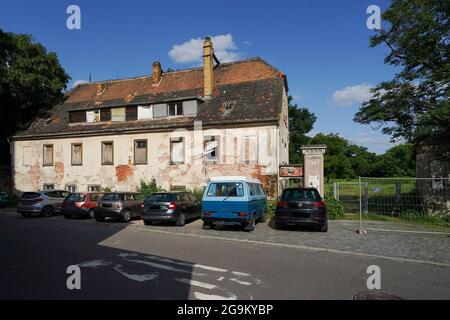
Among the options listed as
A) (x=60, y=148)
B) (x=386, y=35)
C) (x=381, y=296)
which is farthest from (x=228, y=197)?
(x=60, y=148)

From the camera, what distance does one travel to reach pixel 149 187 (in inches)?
963

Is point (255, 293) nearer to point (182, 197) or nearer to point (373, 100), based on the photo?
point (182, 197)

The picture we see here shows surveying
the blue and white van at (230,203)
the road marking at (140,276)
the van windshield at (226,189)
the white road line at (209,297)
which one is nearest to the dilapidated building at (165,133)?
the blue and white van at (230,203)

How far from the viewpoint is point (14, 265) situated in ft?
26.0

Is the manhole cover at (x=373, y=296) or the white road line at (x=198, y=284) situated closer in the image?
the manhole cover at (x=373, y=296)

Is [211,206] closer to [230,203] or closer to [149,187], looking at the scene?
[230,203]

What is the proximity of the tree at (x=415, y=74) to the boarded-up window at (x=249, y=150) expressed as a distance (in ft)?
22.1

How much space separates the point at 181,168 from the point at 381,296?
63.9 feet

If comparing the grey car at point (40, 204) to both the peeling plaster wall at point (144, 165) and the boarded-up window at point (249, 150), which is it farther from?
the boarded-up window at point (249, 150)

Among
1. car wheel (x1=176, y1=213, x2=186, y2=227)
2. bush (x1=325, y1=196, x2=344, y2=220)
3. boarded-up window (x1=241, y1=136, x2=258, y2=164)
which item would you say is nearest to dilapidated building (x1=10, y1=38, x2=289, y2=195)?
boarded-up window (x1=241, y1=136, x2=258, y2=164)

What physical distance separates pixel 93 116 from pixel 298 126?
3909 cm

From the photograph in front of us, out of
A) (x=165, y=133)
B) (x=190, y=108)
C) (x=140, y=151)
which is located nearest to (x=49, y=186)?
(x=140, y=151)

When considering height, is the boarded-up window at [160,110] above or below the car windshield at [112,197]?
→ above

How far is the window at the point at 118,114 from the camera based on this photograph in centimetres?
2744
